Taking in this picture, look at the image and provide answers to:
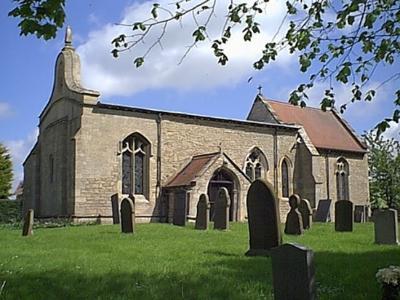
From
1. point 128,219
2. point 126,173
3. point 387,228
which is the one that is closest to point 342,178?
point 126,173

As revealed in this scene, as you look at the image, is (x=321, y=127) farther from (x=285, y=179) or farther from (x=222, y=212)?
(x=222, y=212)

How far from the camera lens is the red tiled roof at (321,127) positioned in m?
38.3

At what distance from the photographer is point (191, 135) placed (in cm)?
3145

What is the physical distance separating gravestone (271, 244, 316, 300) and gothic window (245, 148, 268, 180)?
89.1 feet

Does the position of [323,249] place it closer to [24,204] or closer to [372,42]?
[372,42]

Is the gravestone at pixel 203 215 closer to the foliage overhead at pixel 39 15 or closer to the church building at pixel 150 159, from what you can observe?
the church building at pixel 150 159

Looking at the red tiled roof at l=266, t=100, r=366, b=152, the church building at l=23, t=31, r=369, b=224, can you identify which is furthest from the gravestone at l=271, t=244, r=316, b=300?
the red tiled roof at l=266, t=100, r=366, b=152

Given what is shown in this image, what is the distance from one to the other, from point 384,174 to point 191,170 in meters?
27.4

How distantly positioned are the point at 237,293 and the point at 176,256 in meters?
3.93

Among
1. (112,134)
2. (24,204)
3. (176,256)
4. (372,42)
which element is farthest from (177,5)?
(24,204)

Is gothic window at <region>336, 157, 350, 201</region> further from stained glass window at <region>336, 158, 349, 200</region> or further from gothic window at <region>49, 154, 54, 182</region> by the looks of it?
gothic window at <region>49, 154, 54, 182</region>

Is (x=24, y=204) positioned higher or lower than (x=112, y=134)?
lower

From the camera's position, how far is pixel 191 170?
96.6ft

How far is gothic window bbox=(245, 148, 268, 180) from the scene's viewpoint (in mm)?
33750
